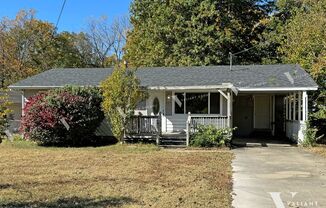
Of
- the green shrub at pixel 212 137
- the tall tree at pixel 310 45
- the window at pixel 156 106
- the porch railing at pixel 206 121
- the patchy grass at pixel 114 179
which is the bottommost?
the patchy grass at pixel 114 179

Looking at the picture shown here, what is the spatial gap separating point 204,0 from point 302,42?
1066 cm

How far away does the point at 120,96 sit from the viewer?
61.4 ft

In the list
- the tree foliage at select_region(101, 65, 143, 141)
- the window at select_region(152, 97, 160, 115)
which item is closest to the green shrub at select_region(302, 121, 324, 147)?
the window at select_region(152, 97, 160, 115)

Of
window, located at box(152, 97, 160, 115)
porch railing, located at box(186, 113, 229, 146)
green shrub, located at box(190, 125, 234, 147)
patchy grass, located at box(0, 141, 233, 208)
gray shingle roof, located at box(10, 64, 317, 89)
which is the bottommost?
patchy grass, located at box(0, 141, 233, 208)

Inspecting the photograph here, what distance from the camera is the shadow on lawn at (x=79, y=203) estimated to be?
747 cm

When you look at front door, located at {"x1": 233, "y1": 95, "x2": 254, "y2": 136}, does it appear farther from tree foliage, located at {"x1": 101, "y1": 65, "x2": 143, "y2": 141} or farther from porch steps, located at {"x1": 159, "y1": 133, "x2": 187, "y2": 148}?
tree foliage, located at {"x1": 101, "y1": 65, "x2": 143, "y2": 141}

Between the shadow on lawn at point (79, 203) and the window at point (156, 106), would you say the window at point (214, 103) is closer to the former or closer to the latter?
the window at point (156, 106)

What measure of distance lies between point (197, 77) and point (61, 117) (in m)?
6.95

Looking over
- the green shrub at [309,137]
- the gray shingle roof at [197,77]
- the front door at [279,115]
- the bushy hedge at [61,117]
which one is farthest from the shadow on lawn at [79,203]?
the front door at [279,115]

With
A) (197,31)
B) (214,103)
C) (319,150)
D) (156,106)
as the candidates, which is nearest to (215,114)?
(214,103)

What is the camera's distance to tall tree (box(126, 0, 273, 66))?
32.9m

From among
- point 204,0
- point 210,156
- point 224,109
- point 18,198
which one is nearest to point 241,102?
point 224,109

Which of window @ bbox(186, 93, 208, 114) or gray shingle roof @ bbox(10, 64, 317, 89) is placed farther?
window @ bbox(186, 93, 208, 114)

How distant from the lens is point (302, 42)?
82.9ft
